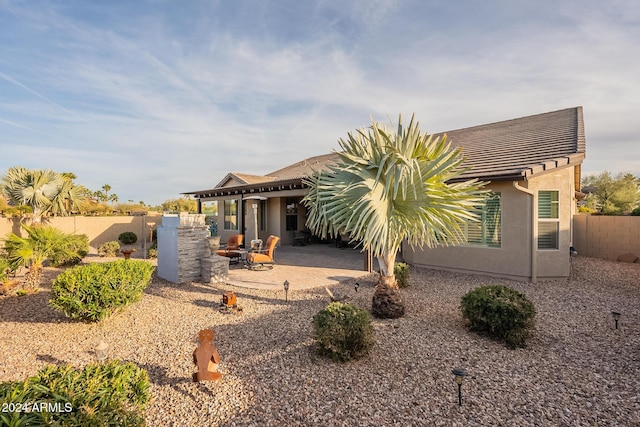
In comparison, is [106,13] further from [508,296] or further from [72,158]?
[508,296]

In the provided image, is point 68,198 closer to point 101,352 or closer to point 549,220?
point 101,352

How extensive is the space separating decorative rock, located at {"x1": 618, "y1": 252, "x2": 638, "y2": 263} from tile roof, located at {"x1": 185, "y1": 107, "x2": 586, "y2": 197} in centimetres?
535

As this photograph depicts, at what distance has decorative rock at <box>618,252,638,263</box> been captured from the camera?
36.4ft

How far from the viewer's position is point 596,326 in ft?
18.0

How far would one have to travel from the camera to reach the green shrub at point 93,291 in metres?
5.14

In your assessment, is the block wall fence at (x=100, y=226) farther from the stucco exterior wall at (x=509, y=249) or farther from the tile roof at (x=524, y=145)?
the tile roof at (x=524, y=145)

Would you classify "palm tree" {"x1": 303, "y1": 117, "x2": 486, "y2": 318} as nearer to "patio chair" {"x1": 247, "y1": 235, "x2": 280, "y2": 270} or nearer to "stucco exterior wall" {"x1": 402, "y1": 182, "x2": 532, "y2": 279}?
"stucco exterior wall" {"x1": 402, "y1": 182, "x2": 532, "y2": 279}

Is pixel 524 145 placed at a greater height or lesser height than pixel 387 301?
greater

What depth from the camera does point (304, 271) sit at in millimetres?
10445

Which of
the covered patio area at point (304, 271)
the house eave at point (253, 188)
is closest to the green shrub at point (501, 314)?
the covered patio area at point (304, 271)

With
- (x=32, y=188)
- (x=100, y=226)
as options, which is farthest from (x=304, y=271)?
(x=100, y=226)

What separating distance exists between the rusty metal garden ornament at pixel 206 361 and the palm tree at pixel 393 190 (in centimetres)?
264

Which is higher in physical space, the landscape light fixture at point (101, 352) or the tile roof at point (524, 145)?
the tile roof at point (524, 145)

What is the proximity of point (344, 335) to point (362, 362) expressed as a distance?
0.47 meters
